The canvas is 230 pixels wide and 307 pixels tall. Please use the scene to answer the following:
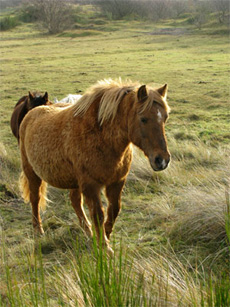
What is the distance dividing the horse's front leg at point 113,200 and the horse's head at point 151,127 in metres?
0.67

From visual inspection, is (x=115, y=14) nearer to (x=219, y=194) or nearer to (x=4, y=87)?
(x=4, y=87)

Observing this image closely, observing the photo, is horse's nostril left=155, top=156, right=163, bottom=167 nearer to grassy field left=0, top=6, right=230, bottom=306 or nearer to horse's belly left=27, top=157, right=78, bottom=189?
grassy field left=0, top=6, right=230, bottom=306

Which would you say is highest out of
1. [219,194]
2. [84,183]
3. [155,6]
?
[155,6]

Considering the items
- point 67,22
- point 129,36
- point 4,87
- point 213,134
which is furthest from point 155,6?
point 213,134

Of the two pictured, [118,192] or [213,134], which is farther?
[213,134]

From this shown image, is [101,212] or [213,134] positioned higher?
[101,212]

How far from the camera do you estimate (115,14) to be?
48.9m

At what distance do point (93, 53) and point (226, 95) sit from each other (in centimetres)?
1335

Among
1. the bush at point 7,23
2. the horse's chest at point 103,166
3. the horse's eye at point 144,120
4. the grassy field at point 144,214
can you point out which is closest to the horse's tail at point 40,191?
the grassy field at point 144,214

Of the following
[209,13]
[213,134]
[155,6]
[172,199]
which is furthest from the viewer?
[155,6]

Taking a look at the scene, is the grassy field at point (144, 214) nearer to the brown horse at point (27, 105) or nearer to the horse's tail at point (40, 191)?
the horse's tail at point (40, 191)

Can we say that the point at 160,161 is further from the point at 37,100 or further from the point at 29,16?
the point at 29,16

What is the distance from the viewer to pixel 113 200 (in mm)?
3812

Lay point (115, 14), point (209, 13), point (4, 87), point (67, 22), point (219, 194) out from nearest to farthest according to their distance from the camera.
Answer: point (219, 194), point (4, 87), point (209, 13), point (67, 22), point (115, 14)
